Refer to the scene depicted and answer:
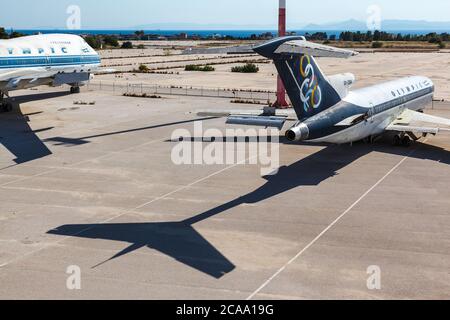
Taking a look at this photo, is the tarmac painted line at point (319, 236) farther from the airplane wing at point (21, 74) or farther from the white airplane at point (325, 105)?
the airplane wing at point (21, 74)

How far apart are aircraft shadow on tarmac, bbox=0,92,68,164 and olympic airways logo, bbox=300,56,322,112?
16.3 m

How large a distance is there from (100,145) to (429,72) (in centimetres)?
6720

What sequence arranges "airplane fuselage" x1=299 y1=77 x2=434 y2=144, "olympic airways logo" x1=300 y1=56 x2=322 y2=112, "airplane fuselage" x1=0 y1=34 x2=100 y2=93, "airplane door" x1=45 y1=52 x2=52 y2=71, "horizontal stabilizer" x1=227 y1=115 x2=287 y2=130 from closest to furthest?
"airplane fuselage" x1=299 y1=77 x2=434 y2=144 < "olympic airways logo" x1=300 y1=56 x2=322 y2=112 < "horizontal stabilizer" x1=227 y1=115 x2=287 y2=130 < "airplane fuselage" x1=0 y1=34 x2=100 y2=93 < "airplane door" x1=45 y1=52 x2=52 y2=71

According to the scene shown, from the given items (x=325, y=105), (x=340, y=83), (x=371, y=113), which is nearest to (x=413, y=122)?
(x=371, y=113)

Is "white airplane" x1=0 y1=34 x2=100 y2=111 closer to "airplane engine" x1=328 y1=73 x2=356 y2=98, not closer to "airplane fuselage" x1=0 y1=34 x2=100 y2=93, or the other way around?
"airplane fuselage" x1=0 y1=34 x2=100 y2=93

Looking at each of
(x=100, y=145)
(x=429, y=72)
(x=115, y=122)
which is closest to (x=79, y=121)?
(x=115, y=122)

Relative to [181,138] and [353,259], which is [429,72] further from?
[353,259]

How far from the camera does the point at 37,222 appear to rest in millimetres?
22281

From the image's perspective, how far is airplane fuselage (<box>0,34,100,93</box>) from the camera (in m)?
46.1

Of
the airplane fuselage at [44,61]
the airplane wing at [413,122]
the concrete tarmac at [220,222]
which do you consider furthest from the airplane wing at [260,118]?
the airplane fuselage at [44,61]

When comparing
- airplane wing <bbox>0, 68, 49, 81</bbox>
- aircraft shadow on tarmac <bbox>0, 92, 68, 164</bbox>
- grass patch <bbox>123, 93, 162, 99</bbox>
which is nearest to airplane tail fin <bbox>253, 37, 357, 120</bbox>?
aircraft shadow on tarmac <bbox>0, 92, 68, 164</bbox>

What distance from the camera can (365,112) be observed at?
32.6 meters

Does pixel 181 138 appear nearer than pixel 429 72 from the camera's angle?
Yes

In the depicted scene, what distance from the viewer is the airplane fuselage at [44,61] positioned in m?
46.1
